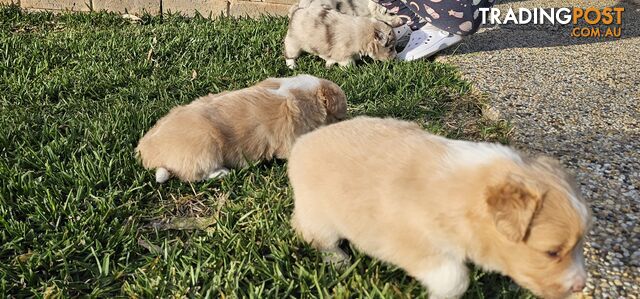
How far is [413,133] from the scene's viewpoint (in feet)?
7.89

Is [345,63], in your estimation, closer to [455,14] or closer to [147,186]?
[455,14]

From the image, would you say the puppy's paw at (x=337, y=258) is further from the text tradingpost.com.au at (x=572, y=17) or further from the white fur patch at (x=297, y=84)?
the text tradingpost.com.au at (x=572, y=17)

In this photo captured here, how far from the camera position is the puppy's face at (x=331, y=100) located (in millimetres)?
3680

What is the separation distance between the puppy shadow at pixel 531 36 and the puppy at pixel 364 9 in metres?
0.89

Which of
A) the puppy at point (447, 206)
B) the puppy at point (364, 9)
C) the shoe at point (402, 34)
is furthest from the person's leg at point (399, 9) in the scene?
the puppy at point (447, 206)

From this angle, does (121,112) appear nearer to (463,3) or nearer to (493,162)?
(493,162)

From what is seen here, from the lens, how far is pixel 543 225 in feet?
6.27

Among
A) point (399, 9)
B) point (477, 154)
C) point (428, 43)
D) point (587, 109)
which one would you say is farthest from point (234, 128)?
point (399, 9)

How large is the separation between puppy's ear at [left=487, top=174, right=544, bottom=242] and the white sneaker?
3.87 m

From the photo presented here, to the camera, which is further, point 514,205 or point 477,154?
point 477,154

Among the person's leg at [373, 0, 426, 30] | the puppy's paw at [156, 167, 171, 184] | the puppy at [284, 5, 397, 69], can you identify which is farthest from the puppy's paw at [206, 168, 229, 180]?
the person's leg at [373, 0, 426, 30]

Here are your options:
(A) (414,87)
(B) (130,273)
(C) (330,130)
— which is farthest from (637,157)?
(B) (130,273)

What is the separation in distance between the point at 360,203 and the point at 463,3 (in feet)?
12.7

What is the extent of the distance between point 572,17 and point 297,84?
5.54 meters
